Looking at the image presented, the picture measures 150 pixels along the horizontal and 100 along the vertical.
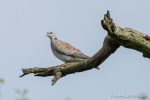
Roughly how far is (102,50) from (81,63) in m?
0.57

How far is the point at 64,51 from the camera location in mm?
18391

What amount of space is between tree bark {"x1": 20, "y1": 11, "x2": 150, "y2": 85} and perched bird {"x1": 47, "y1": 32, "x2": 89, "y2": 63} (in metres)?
5.13

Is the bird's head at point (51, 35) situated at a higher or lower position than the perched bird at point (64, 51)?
higher

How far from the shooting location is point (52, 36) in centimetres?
2053

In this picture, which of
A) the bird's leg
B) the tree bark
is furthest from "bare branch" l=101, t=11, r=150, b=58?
the bird's leg

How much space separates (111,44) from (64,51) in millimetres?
7769

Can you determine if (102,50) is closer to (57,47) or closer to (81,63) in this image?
(81,63)

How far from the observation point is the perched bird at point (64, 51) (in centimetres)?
1720

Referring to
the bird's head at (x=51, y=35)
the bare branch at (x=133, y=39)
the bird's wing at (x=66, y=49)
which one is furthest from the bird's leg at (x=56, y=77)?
the bird's head at (x=51, y=35)

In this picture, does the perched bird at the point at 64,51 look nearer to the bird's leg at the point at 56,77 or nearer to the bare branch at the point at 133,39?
the bird's leg at the point at 56,77

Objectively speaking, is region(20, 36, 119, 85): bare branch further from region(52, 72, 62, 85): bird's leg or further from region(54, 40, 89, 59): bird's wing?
region(54, 40, 89, 59): bird's wing

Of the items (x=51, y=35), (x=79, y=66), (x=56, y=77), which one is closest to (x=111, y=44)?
(x=79, y=66)

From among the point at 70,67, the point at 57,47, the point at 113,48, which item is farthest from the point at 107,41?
the point at 57,47

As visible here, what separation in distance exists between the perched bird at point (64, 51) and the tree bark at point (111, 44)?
5.13m
